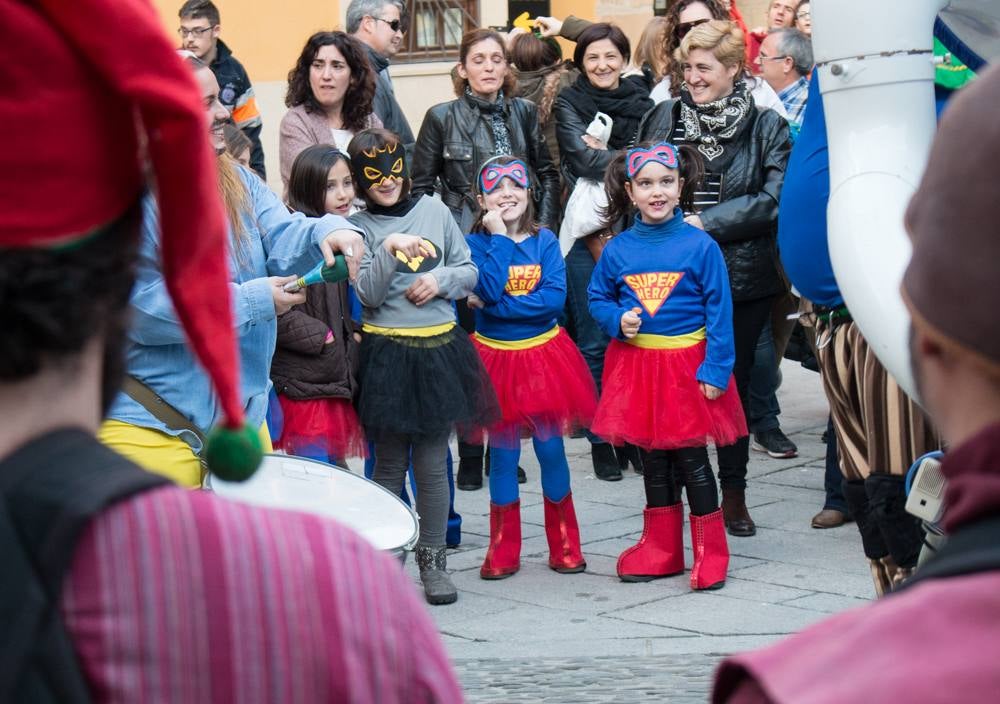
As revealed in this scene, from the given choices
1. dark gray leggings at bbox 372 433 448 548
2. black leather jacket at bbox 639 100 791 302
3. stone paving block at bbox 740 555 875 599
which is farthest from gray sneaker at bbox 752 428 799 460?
dark gray leggings at bbox 372 433 448 548

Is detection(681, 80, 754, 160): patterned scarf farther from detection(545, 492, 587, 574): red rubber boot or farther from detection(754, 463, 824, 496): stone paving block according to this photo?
detection(754, 463, 824, 496): stone paving block

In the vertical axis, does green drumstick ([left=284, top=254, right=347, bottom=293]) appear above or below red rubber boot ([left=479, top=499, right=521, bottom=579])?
above

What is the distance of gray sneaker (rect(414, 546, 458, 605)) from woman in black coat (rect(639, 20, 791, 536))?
4.31 feet

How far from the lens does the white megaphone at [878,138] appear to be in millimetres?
3117

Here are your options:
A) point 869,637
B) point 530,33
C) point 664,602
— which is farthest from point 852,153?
point 530,33

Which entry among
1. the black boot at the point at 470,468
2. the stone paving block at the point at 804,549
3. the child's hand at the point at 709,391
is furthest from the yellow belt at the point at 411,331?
the black boot at the point at 470,468

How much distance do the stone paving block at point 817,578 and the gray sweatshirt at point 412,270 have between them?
1508 millimetres

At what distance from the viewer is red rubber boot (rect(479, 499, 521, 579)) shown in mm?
5855

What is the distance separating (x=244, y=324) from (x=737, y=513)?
314cm

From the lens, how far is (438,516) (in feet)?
18.4

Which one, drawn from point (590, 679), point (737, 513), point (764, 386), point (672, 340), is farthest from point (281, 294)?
point (764, 386)

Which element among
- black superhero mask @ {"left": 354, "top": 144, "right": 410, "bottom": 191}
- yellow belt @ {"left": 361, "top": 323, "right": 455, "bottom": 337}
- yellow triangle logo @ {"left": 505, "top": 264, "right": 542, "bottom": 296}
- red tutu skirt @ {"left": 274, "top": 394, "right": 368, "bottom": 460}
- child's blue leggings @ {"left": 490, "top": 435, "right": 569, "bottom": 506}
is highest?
black superhero mask @ {"left": 354, "top": 144, "right": 410, "bottom": 191}

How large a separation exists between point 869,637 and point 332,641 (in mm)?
416

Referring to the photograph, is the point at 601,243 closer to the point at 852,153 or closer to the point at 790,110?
the point at 790,110
